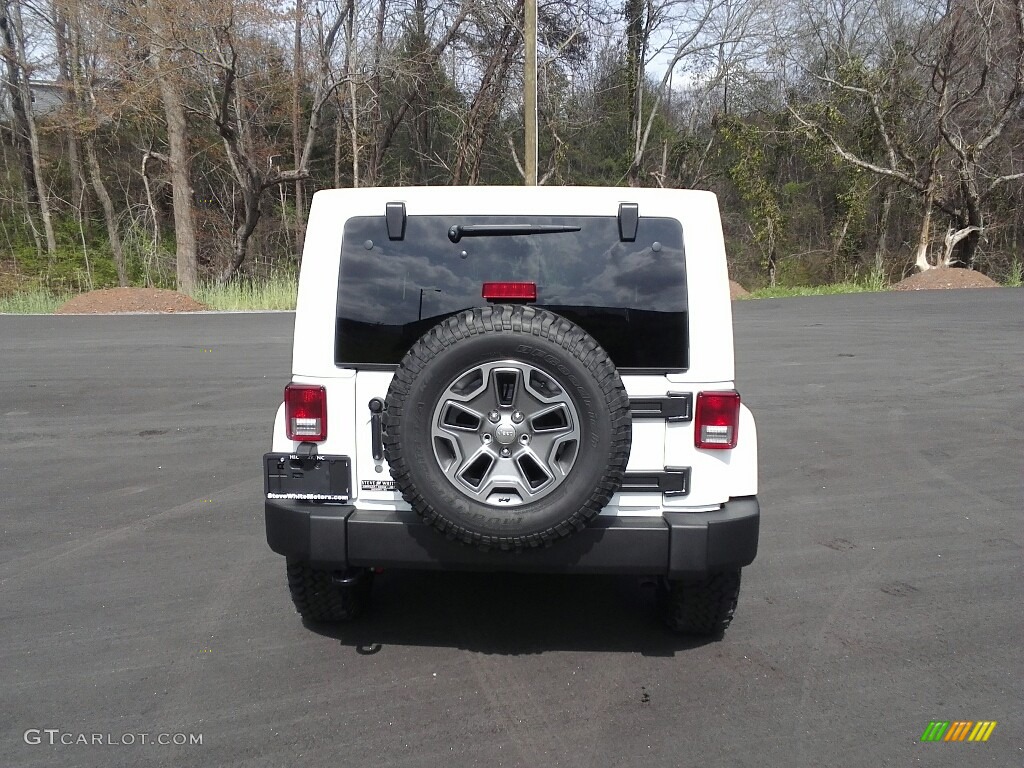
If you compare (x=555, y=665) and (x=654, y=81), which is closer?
(x=555, y=665)

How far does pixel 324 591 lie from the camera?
152 inches

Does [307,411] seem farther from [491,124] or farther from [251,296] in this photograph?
[491,124]

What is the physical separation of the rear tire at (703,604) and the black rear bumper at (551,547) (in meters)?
0.23

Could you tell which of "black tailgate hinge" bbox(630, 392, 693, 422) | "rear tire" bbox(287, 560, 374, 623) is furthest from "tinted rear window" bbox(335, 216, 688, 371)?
"rear tire" bbox(287, 560, 374, 623)

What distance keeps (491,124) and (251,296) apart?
522 inches

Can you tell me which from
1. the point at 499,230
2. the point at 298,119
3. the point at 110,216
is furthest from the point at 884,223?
the point at 499,230

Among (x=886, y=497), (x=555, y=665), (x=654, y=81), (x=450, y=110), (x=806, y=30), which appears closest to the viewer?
(x=555, y=665)

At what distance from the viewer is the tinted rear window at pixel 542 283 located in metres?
3.43

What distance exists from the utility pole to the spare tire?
17.7 m

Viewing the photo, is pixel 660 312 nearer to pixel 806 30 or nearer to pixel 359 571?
pixel 359 571

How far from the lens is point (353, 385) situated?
3514mm

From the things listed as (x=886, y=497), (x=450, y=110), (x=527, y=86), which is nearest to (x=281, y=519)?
(x=886, y=497)

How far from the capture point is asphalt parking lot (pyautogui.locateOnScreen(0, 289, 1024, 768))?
312 centimetres

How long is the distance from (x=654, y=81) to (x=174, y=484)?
116 feet
